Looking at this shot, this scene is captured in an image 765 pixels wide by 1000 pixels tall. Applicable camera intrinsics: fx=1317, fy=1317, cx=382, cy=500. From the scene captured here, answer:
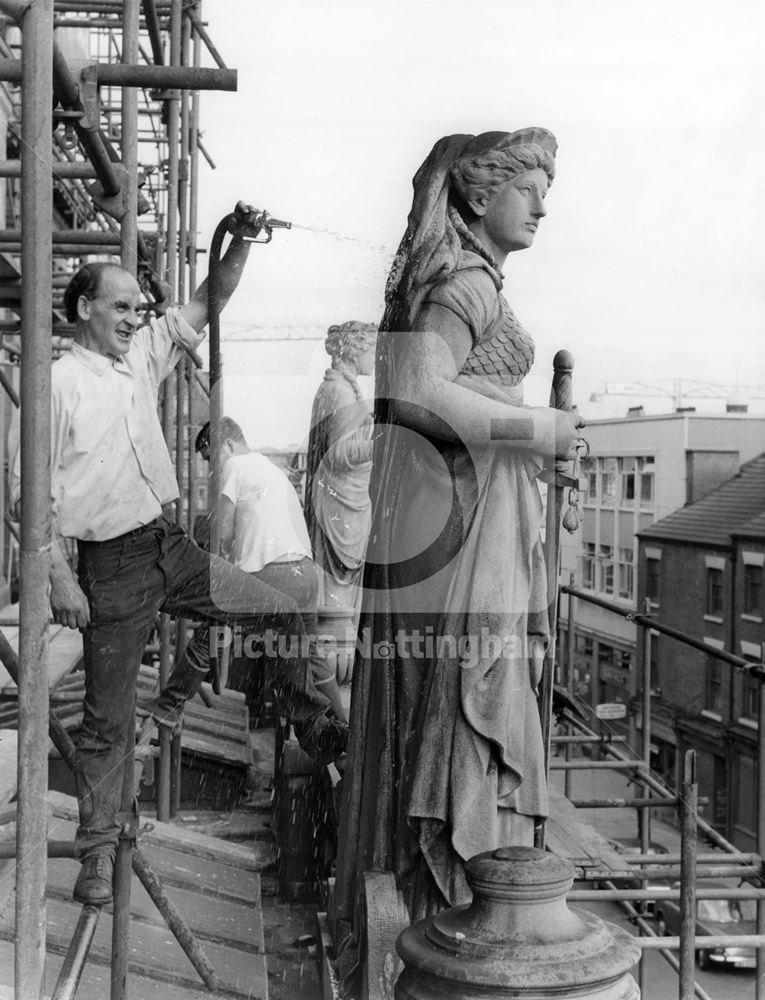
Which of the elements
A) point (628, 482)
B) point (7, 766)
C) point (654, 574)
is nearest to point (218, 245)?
point (7, 766)

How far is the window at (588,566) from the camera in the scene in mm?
33650

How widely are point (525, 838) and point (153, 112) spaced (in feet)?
31.4

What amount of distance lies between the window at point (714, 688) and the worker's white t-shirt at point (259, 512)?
31.9m

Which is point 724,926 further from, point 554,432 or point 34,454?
point 34,454

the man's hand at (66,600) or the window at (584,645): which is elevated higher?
the man's hand at (66,600)

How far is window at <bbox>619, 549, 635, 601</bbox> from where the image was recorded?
37531mm

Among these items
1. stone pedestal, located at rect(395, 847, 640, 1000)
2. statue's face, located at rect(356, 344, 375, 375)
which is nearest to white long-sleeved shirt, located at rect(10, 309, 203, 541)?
stone pedestal, located at rect(395, 847, 640, 1000)

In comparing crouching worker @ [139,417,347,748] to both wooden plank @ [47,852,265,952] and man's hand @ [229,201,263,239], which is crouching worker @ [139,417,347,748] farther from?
man's hand @ [229,201,263,239]

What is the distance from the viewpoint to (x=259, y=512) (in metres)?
7.11

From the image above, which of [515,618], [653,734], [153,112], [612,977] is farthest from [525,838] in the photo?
[653,734]

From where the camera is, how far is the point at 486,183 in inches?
153

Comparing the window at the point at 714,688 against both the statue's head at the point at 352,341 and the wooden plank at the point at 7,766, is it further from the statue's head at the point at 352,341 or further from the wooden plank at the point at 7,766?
the wooden plank at the point at 7,766

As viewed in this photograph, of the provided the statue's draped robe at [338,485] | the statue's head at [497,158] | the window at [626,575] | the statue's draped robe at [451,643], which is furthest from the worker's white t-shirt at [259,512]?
the window at [626,575]

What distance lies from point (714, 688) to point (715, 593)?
275 cm
